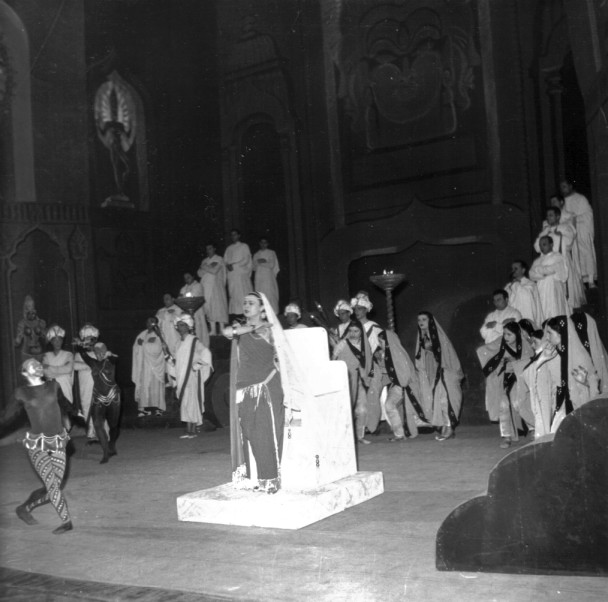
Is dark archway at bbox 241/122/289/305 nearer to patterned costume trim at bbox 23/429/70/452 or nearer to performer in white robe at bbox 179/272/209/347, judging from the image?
performer in white robe at bbox 179/272/209/347

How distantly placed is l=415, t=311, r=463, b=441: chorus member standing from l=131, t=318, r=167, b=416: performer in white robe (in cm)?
567

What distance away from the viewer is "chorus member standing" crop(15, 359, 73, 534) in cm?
644

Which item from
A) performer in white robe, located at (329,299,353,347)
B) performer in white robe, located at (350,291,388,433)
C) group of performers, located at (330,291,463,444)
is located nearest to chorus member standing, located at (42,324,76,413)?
performer in white robe, located at (329,299,353,347)

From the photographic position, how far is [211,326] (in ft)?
58.3

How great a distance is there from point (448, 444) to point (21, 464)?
5.46 metres

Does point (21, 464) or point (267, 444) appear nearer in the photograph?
point (267, 444)

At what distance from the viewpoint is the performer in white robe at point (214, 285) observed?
17.2m

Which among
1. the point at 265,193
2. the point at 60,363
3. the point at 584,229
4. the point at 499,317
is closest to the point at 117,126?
the point at 265,193

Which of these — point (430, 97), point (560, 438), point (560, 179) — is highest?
point (430, 97)

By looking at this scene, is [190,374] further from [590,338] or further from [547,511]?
[547,511]

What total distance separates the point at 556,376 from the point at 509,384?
0.83 metres

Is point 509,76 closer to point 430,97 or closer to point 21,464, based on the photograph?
point 430,97

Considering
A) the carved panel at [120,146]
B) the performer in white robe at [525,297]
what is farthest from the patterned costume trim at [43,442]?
the carved panel at [120,146]

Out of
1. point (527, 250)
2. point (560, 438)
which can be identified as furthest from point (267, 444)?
point (527, 250)
